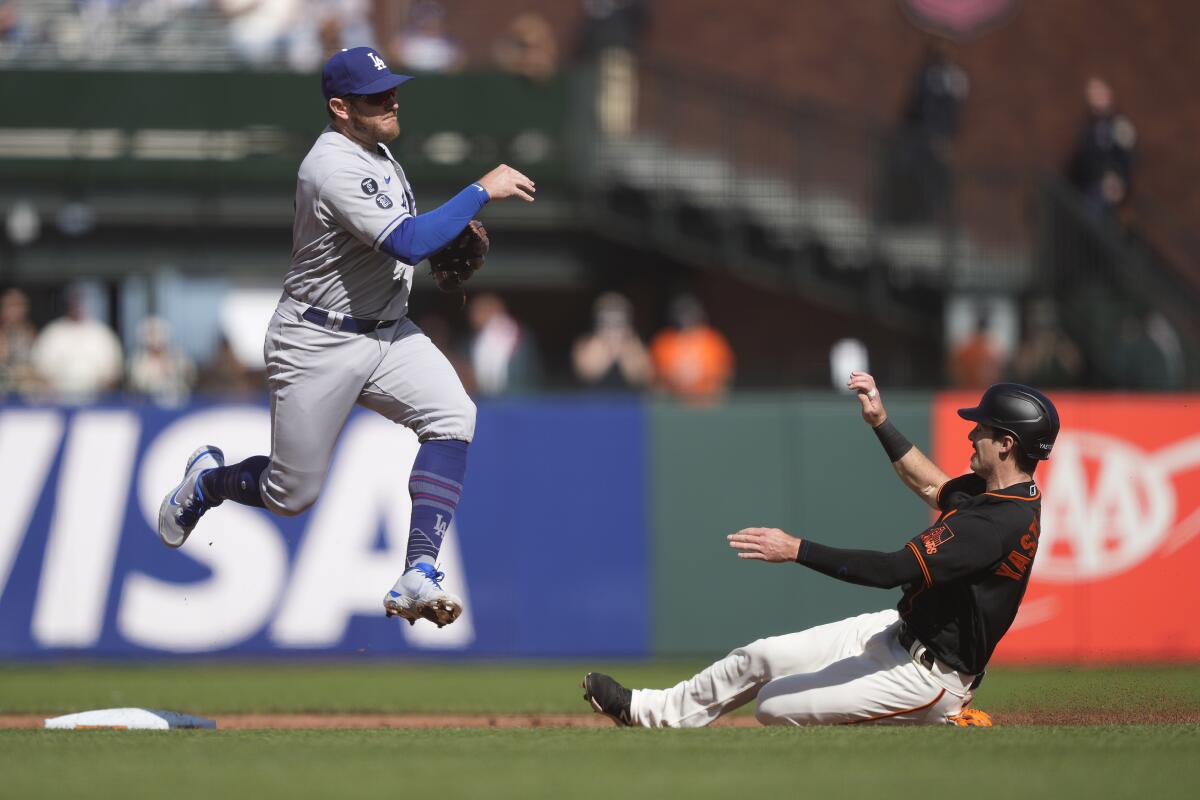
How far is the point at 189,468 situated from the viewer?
7867mm

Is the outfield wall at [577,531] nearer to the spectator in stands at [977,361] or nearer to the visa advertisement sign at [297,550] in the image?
the visa advertisement sign at [297,550]

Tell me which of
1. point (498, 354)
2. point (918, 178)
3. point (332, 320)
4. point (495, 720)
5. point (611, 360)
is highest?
point (918, 178)

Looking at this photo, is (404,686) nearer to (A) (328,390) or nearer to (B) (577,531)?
(B) (577,531)

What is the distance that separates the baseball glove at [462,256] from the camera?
7.29 meters

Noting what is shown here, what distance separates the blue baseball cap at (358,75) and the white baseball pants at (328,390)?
92 cm

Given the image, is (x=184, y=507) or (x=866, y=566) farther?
(x=184, y=507)

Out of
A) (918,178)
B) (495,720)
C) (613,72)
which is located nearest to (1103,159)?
(918,178)

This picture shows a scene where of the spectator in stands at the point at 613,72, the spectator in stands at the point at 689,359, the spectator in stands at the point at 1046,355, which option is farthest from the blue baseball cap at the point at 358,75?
the spectator in stands at the point at 613,72

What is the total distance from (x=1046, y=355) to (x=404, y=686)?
6.55 meters

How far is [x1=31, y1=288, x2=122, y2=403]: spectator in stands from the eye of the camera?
13.4 meters

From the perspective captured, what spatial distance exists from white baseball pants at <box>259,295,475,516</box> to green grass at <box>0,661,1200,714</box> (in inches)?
103

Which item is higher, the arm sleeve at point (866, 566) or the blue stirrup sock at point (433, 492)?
the blue stirrup sock at point (433, 492)

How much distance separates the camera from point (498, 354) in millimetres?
14875

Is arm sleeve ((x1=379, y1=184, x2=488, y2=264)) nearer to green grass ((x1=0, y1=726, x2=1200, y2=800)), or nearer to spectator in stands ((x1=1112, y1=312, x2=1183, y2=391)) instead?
green grass ((x1=0, y1=726, x2=1200, y2=800))
